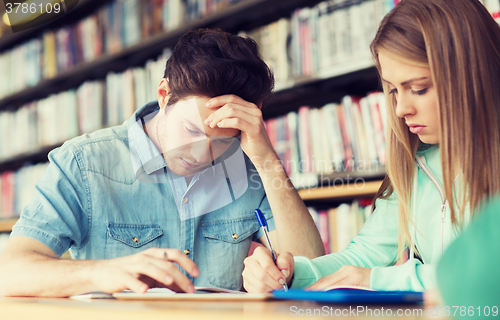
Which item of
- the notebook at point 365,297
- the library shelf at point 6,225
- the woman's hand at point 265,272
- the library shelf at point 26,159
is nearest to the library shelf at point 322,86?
the woman's hand at point 265,272

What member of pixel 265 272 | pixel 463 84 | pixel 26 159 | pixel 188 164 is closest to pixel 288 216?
pixel 188 164

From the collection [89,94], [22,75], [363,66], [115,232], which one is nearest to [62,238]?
[115,232]

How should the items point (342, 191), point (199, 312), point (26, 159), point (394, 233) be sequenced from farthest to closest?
point (26, 159), point (342, 191), point (394, 233), point (199, 312)

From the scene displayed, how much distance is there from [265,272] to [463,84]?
489mm

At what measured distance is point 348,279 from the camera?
698 mm

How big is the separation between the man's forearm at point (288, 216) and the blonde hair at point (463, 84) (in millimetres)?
400

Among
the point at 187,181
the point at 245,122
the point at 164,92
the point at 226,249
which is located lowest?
the point at 226,249

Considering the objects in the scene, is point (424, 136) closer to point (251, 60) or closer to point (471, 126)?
point (471, 126)

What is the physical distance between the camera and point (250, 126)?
3.42 ft

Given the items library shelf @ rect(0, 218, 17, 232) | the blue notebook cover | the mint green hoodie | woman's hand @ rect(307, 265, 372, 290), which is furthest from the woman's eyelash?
library shelf @ rect(0, 218, 17, 232)

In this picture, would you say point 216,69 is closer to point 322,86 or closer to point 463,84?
point 463,84

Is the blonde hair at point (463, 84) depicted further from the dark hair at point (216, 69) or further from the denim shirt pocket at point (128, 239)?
the denim shirt pocket at point (128, 239)

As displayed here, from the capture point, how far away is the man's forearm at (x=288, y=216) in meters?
1.06

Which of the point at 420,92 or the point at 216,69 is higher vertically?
the point at 216,69
